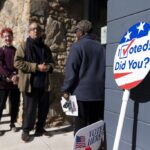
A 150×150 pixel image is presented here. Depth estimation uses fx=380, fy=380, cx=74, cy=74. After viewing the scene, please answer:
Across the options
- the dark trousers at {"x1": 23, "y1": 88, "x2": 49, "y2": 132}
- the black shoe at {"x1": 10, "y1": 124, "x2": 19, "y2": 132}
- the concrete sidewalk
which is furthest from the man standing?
the black shoe at {"x1": 10, "y1": 124, "x2": 19, "y2": 132}

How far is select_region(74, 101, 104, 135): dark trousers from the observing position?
429 centimetres

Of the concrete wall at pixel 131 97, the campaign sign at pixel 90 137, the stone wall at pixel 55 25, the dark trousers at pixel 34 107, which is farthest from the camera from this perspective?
the stone wall at pixel 55 25

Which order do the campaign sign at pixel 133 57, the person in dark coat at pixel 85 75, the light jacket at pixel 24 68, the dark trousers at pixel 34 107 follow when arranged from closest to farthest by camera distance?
the campaign sign at pixel 133 57 → the person in dark coat at pixel 85 75 → the light jacket at pixel 24 68 → the dark trousers at pixel 34 107

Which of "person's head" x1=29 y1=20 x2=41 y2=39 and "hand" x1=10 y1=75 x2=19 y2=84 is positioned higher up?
"person's head" x1=29 y1=20 x2=41 y2=39

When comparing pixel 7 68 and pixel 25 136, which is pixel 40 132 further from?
pixel 7 68

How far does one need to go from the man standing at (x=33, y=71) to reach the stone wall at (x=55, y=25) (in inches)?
34.3

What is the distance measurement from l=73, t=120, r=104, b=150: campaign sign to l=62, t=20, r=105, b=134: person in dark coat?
64 centimetres

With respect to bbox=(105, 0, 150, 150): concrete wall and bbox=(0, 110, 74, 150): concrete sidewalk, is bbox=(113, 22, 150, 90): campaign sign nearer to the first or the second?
bbox=(105, 0, 150, 150): concrete wall

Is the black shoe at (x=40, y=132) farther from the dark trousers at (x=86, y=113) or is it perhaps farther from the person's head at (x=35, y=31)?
the dark trousers at (x=86, y=113)

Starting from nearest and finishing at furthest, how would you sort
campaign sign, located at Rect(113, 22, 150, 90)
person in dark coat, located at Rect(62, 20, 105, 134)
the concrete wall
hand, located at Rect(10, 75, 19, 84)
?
1. campaign sign, located at Rect(113, 22, 150, 90)
2. the concrete wall
3. person in dark coat, located at Rect(62, 20, 105, 134)
4. hand, located at Rect(10, 75, 19, 84)

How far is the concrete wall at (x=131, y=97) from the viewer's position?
3035 mm

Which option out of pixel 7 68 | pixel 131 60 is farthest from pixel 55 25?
pixel 131 60

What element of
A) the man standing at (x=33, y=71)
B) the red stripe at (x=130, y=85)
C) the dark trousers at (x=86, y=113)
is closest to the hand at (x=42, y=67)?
the man standing at (x=33, y=71)

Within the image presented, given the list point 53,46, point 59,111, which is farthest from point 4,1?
point 59,111
